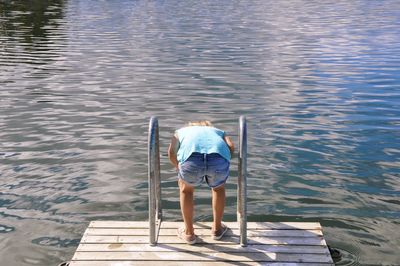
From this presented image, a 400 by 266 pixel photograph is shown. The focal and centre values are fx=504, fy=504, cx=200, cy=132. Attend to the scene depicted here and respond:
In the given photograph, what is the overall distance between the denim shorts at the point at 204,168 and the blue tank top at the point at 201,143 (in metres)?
0.05

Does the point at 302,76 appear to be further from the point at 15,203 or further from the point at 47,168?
the point at 15,203

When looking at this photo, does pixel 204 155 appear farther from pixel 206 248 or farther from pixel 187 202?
pixel 206 248

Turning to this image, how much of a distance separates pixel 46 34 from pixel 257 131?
2373cm

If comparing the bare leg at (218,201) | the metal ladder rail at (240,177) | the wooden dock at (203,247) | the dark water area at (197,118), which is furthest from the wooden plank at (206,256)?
the dark water area at (197,118)

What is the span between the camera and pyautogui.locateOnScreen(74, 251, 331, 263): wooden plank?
18.5 feet

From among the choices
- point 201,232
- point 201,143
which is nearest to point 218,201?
point 201,232

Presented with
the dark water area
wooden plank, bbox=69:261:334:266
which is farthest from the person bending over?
the dark water area

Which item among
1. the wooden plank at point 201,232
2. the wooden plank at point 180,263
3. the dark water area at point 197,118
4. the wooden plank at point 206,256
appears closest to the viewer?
the wooden plank at point 180,263

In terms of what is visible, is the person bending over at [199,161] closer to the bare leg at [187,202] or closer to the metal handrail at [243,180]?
the bare leg at [187,202]

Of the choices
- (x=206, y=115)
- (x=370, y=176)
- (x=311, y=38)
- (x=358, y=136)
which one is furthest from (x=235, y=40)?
(x=370, y=176)

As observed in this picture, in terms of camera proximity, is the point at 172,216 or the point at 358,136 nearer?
the point at 172,216

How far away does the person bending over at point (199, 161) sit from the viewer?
5.59 metres

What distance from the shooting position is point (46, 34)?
3188 centimetres

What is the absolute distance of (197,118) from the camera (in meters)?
A: 13.0
